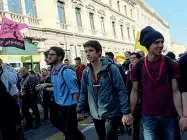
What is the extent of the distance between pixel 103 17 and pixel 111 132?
27.0m

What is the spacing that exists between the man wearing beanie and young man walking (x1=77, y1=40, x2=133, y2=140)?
0.40 metres

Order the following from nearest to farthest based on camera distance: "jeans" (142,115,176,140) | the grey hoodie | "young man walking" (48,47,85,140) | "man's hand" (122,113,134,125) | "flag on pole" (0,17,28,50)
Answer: "jeans" (142,115,176,140) < "man's hand" (122,113,134,125) < the grey hoodie < "young man walking" (48,47,85,140) < "flag on pole" (0,17,28,50)

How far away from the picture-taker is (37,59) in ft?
55.8

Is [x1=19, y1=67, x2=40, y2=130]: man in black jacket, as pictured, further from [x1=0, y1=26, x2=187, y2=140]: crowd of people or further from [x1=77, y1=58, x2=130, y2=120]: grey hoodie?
[x1=77, y1=58, x2=130, y2=120]: grey hoodie

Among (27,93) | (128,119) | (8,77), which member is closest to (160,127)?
(128,119)

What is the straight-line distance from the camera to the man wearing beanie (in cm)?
284

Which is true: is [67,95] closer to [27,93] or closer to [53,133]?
[53,133]

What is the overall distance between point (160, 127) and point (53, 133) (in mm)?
4257

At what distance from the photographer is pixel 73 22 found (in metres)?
22.7

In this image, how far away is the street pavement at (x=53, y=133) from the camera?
19.2 ft

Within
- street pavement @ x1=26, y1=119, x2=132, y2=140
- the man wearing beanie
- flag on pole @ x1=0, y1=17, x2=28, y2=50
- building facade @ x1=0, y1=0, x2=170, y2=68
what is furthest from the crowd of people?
building facade @ x1=0, y1=0, x2=170, y2=68

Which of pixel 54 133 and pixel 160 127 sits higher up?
pixel 160 127

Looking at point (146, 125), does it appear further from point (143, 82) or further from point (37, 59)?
point (37, 59)

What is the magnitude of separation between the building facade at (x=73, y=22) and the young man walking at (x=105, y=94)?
12.5 metres
